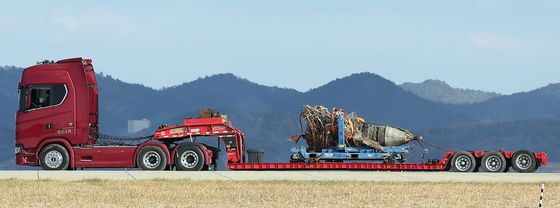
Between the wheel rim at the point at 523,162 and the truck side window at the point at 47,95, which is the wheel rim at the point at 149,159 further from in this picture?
the wheel rim at the point at 523,162

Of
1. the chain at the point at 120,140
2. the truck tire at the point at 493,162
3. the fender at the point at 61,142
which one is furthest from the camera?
the truck tire at the point at 493,162

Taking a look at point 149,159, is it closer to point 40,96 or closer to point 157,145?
point 157,145

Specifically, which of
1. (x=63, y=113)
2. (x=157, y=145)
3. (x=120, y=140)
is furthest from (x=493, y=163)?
(x=63, y=113)

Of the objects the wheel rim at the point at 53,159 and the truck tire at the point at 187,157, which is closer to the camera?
the truck tire at the point at 187,157

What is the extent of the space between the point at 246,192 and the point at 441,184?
6.34m

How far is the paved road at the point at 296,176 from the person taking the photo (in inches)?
1438

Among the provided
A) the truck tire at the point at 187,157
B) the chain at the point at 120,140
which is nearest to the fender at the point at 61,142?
the chain at the point at 120,140

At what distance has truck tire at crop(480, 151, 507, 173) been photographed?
4256 centimetres

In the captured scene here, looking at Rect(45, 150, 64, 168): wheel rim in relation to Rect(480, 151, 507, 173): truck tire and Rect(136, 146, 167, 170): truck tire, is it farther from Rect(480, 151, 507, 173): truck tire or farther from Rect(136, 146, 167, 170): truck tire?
Rect(480, 151, 507, 173): truck tire

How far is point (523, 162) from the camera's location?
42.7 metres

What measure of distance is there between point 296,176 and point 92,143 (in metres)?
8.72

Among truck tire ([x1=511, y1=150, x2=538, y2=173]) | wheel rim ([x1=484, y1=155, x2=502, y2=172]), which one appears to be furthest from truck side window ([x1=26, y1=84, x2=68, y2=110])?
truck tire ([x1=511, y1=150, x2=538, y2=173])

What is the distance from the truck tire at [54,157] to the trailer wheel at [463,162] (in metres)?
14.0

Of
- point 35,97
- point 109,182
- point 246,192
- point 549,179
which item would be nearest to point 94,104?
point 35,97
